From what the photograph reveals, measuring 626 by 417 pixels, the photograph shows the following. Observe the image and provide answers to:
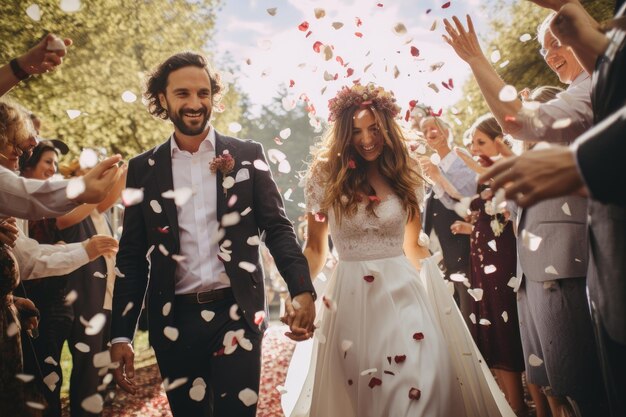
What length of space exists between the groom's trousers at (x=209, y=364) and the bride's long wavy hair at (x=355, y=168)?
4.59 feet

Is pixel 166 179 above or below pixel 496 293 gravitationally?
above

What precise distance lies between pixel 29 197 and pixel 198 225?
1079mm

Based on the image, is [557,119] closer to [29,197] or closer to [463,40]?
[463,40]

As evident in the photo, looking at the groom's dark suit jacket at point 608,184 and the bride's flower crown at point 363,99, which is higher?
the bride's flower crown at point 363,99

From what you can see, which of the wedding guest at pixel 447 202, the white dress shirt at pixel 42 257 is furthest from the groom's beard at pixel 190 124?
the wedding guest at pixel 447 202

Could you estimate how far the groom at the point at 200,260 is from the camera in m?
3.46

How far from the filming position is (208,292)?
353 centimetres

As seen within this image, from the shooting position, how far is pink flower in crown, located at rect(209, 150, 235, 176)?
373cm

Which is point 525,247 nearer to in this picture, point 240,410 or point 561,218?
point 561,218

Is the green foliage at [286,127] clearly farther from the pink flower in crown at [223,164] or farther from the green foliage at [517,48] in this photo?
the pink flower in crown at [223,164]

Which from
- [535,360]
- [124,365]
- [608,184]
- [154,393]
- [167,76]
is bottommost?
[154,393]

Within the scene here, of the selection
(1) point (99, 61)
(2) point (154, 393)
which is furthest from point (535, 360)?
(1) point (99, 61)

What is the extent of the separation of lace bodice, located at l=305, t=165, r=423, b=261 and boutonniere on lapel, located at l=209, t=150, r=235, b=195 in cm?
112

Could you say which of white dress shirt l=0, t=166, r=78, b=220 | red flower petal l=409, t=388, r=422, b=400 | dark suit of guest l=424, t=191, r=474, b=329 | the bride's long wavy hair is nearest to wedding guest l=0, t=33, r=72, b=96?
white dress shirt l=0, t=166, r=78, b=220
